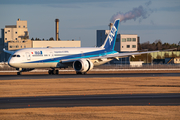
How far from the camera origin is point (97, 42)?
150875 mm

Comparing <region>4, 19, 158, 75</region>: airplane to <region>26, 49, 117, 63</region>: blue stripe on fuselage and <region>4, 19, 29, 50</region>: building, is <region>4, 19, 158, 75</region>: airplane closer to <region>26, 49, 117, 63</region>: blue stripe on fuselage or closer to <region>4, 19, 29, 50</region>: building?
<region>26, 49, 117, 63</region>: blue stripe on fuselage

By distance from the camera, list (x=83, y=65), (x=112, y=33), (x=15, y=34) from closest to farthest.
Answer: (x=83, y=65)
(x=112, y=33)
(x=15, y=34)

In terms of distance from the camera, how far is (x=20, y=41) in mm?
133250

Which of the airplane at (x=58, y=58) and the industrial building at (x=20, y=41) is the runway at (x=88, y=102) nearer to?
the airplane at (x=58, y=58)

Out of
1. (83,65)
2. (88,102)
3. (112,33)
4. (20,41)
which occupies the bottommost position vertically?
(88,102)

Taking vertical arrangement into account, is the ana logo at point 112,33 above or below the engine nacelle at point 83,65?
above

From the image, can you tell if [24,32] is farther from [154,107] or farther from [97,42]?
[154,107]

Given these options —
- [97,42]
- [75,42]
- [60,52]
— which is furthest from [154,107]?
[97,42]

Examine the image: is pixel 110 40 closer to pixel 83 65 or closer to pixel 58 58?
pixel 83 65

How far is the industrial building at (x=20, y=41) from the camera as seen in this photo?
4956 inches

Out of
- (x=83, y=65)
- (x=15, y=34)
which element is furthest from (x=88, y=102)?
(x=15, y=34)

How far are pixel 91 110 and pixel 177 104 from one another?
6.00 meters

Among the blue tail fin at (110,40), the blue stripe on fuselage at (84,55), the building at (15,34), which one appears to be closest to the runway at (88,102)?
the blue stripe on fuselage at (84,55)

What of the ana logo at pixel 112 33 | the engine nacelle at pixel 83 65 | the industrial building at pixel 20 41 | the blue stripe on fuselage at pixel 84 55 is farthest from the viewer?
the industrial building at pixel 20 41
